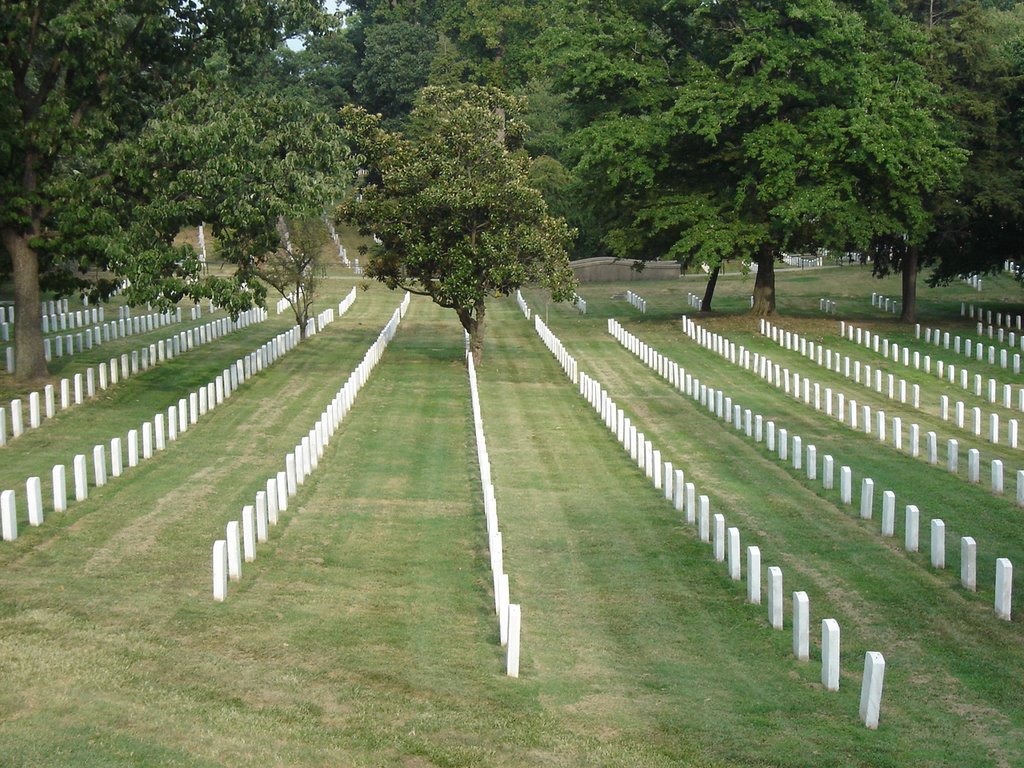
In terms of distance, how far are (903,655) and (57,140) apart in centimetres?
2758

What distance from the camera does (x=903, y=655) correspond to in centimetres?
1426

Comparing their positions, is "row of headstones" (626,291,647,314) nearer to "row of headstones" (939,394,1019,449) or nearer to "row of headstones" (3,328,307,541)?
"row of headstones" (3,328,307,541)

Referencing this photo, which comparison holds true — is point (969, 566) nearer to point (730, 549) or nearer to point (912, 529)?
point (912, 529)

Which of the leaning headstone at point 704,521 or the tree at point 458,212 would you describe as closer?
the leaning headstone at point 704,521

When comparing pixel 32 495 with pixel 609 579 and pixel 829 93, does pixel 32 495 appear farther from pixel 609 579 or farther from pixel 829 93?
pixel 829 93

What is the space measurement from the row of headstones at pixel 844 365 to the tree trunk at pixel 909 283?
268 inches

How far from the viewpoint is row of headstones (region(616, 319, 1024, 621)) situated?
15688 mm

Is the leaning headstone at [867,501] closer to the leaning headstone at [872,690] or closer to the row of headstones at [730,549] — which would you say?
the row of headstones at [730,549]

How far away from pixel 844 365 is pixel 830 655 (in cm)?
3249

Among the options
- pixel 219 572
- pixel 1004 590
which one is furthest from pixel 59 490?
pixel 1004 590

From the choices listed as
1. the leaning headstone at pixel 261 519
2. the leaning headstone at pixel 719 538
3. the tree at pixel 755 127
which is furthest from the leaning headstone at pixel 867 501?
the tree at pixel 755 127

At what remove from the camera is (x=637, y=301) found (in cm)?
6600

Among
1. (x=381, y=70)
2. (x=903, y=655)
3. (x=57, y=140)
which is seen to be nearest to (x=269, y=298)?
(x=57, y=140)

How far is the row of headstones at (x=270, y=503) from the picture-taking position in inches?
620
